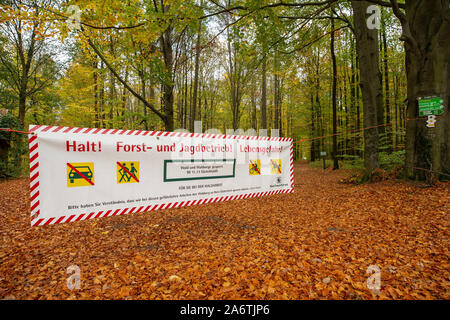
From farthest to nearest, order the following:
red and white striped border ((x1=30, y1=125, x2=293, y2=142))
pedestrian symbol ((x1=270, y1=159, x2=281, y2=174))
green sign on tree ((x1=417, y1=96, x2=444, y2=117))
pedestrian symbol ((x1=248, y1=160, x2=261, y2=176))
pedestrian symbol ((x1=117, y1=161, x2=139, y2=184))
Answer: green sign on tree ((x1=417, y1=96, x2=444, y2=117)) → pedestrian symbol ((x1=270, y1=159, x2=281, y2=174)) → pedestrian symbol ((x1=248, y1=160, x2=261, y2=176)) → pedestrian symbol ((x1=117, y1=161, x2=139, y2=184)) → red and white striped border ((x1=30, y1=125, x2=293, y2=142))

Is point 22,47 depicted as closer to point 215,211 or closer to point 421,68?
point 215,211

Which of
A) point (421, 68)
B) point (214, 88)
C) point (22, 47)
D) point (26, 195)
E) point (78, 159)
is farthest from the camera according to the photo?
point (214, 88)

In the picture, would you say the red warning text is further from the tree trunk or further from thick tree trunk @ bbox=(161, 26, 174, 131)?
the tree trunk

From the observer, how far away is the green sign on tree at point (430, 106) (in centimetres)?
563

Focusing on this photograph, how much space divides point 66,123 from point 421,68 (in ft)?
77.5

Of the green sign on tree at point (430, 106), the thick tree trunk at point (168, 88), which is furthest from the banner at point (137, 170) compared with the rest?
the green sign on tree at point (430, 106)

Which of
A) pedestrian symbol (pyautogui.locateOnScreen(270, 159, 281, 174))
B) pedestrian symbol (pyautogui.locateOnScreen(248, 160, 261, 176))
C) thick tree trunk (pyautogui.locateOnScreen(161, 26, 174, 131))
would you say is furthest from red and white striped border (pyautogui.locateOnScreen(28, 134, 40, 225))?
thick tree trunk (pyautogui.locateOnScreen(161, 26, 174, 131))

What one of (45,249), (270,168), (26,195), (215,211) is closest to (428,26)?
(270,168)

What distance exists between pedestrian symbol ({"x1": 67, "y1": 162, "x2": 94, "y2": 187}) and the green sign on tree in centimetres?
843

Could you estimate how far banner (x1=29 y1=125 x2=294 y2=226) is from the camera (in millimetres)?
2473

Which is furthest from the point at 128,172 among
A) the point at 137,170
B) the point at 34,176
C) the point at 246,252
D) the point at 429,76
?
the point at 429,76

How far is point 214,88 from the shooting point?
28.4 m

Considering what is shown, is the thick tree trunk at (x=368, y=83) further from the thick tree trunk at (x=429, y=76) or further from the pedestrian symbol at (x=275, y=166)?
the pedestrian symbol at (x=275, y=166)
